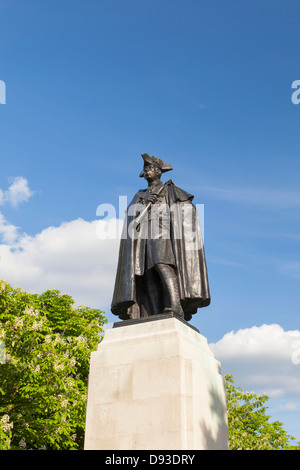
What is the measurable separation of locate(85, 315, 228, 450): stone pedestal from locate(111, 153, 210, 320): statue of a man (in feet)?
2.21

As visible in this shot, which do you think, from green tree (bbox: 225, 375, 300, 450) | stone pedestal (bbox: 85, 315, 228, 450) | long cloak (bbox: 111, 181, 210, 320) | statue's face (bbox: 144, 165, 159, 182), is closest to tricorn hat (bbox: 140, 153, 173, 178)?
statue's face (bbox: 144, 165, 159, 182)

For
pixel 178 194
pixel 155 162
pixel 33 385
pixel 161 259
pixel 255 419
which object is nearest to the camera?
pixel 161 259

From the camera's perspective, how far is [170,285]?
27.3 ft

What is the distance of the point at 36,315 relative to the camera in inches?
702

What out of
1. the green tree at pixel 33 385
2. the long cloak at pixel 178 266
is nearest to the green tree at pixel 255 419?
the green tree at pixel 33 385

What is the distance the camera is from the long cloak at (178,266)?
8.55m

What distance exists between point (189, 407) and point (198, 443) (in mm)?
514

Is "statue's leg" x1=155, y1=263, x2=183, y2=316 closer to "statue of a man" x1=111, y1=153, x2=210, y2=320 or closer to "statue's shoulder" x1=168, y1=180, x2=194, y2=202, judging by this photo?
"statue of a man" x1=111, y1=153, x2=210, y2=320

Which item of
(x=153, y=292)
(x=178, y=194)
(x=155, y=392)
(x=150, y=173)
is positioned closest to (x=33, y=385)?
(x=153, y=292)

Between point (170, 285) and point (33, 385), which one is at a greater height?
point (33, 385)

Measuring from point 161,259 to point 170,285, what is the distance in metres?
0.52

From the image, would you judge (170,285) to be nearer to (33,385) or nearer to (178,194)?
(178,194)
